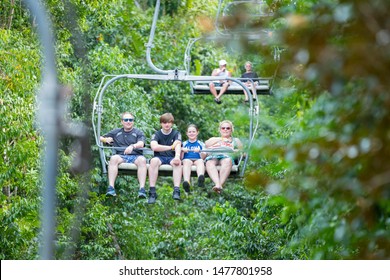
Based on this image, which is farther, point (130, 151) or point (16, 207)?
point (16, 207)

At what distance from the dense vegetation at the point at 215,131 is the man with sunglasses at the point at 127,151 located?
0.83 metres

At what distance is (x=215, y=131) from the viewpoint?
999 inches

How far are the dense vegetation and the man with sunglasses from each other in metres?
0.83

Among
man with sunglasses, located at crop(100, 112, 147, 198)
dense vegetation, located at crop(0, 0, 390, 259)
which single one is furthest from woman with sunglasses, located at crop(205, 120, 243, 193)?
man with sunglasses, located at crop(100, 112, 147, 198)

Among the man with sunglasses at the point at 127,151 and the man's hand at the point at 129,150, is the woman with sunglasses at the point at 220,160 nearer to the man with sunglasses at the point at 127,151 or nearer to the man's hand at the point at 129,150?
the man with sunglasses at the point at 127,151

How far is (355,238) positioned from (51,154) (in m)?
1.43

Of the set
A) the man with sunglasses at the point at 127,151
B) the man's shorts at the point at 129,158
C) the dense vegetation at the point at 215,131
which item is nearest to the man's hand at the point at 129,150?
the man with sunglasses at the point at 127,151

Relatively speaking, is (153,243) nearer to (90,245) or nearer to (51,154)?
(90,245)

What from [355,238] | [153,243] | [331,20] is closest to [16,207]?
[153,243]

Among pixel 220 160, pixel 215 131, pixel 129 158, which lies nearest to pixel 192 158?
pixel 220 160

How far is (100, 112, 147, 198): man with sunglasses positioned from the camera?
1246 centimetres

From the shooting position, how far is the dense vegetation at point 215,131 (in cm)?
446

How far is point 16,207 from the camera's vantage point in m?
16.6

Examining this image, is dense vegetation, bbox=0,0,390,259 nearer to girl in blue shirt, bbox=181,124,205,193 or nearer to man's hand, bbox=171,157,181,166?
girl in blue shirt, bbox=181,124,205,193
